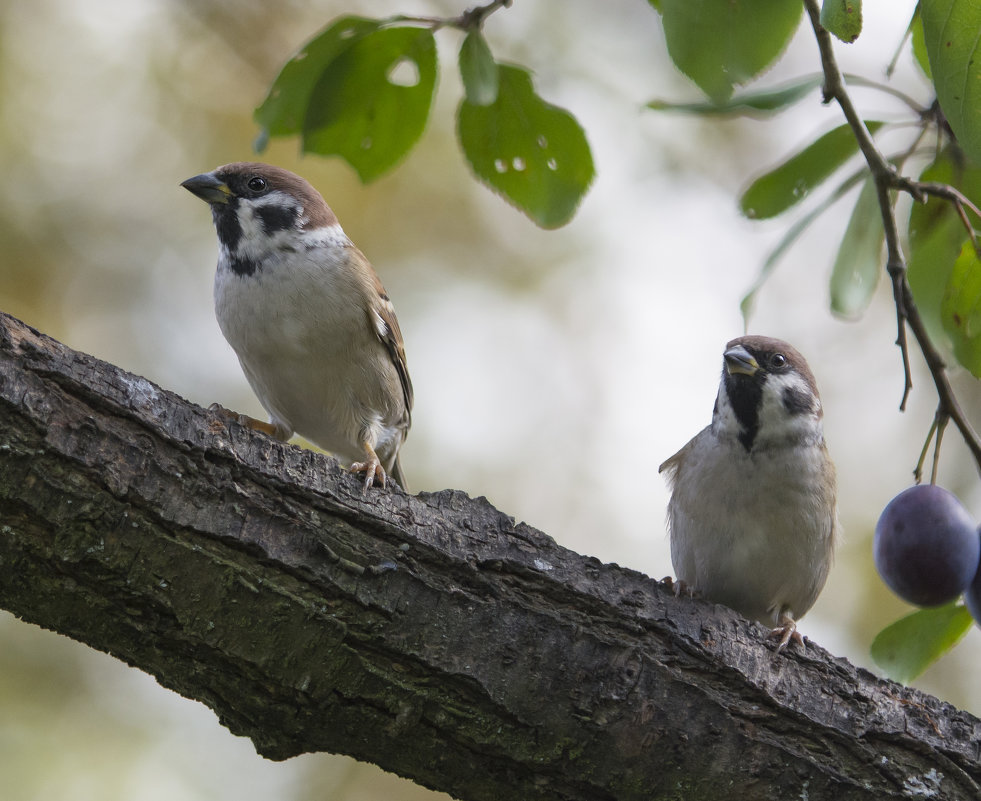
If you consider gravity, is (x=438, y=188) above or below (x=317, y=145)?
above

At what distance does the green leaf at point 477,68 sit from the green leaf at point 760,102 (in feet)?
1.04

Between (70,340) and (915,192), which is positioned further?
(70,340)

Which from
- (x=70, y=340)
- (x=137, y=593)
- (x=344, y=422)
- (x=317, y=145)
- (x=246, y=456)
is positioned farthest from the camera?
(x=70, y=340)

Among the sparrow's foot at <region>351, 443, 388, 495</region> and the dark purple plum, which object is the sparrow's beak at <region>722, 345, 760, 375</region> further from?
the sparrow's foot at <region>351, 443, 388, 495</region>

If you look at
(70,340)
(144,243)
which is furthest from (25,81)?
(70,340)

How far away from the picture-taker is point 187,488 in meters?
2.00

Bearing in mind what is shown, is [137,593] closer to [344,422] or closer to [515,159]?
[515,159]

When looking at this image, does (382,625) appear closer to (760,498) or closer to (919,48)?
(760,498)

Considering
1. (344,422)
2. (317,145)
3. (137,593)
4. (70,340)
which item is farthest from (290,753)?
(70,340)

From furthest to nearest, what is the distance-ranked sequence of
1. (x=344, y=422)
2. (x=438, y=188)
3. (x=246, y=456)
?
(x=438, y=188), (x=344, y=422), (x=246, y=456)

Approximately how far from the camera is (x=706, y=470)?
3.22 meters

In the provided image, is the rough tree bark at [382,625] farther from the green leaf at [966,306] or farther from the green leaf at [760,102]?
the green leaf at [760,102]

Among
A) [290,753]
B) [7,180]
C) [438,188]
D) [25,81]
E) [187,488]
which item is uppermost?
[438,188]

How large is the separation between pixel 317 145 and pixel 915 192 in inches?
47.2
